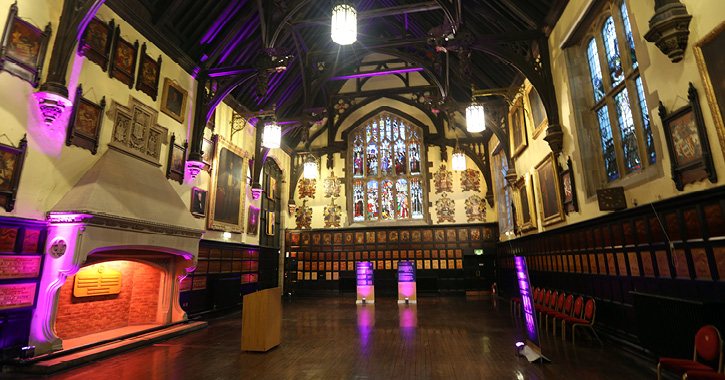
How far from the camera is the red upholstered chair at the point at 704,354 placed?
3.21 m

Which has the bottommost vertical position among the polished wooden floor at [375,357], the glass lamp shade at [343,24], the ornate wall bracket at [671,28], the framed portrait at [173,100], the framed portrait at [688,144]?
the polished wooden floor at [375,357]

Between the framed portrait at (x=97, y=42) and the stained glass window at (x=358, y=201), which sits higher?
the framed portrait at (x=97, y=42)

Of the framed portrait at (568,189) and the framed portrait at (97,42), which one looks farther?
the framed portrait at (568,189)

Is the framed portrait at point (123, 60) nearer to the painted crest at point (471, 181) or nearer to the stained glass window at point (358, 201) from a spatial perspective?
the stained glass window at point (358, 201)

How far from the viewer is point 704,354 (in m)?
3.43

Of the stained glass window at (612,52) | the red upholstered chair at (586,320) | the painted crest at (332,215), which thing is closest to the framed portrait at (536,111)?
the stained glass window at (612,52)

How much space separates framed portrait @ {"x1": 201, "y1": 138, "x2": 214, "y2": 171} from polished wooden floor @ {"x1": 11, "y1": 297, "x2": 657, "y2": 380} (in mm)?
4724

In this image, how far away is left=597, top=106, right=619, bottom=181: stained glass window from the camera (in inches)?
249

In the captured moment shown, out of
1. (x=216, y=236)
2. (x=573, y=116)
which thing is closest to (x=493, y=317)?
(x=573, y=116)

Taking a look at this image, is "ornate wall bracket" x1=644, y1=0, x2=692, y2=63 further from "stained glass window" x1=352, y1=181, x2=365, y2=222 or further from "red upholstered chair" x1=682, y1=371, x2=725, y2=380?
"stained glass window" x1=352, y1=181, x2=365, y2=222

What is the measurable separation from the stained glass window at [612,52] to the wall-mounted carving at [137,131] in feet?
31.5

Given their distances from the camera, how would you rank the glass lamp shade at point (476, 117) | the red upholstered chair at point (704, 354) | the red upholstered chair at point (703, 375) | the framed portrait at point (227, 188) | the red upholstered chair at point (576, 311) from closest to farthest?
1. the red upholstered chair at point (703, 375)
2. the red upholstered chair at point (704, 354)
3. the red upholstered chair at point (576, 311)
4. the glass lamp shade at point (476, 117)
5. the framed portrait at point (227, 188)

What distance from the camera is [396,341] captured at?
636cm

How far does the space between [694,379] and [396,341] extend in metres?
4.24
